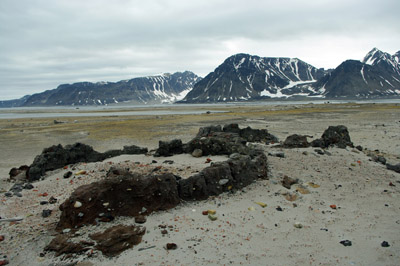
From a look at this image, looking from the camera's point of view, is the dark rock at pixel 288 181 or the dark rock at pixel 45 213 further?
the dark rock at pixel 288 181

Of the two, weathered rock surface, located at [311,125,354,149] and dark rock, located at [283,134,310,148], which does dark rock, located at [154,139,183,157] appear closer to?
→ dark rock, located at [283,134,310,148]

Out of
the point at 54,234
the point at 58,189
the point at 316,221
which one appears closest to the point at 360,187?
the point at 316,221

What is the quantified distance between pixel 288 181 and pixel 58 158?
12.0 m

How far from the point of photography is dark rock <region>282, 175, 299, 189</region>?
433 inches

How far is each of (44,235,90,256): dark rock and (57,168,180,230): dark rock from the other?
2.53 feet

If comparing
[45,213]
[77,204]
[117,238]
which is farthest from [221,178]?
[45,213]

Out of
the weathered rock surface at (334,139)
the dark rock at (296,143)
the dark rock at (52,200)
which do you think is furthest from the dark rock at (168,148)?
the weathered rock surface at (334,139)

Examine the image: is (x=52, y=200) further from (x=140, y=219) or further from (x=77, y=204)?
(x=140, y=219)

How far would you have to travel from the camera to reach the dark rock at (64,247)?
6.68 metres

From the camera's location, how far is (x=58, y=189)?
1108 centimetres

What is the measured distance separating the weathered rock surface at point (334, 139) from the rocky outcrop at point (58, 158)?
36.2 feet

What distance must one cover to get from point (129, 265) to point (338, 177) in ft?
32.1

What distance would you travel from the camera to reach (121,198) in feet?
28.3

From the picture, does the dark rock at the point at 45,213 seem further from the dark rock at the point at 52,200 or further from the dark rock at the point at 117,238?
the dark rock at the point at 117,238
